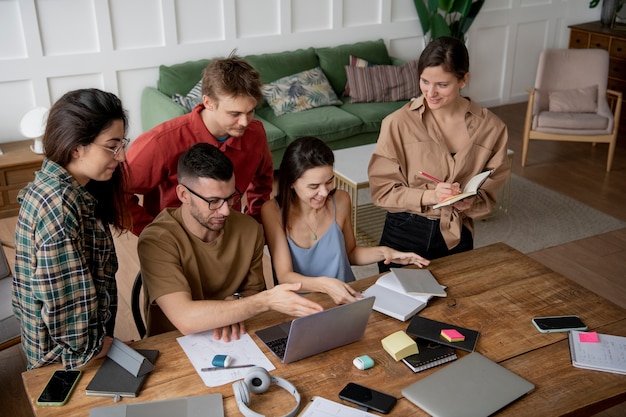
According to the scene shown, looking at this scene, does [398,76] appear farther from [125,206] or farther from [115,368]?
[115,368]

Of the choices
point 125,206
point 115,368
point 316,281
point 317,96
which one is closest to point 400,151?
point 316,281

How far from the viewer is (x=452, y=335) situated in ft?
6.55

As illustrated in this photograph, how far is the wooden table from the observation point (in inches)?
68.6

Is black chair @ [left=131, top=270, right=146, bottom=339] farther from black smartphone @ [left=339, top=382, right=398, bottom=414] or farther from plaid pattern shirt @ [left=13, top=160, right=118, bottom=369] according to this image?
black smartphone @ [left=339, top=382, right=398, bottom=414]

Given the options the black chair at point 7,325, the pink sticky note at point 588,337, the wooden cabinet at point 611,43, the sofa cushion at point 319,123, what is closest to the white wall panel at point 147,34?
the sofa cushion at point 319,123

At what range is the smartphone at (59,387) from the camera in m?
1.71

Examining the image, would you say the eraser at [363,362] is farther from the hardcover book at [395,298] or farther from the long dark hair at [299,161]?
the long dark hair at [299,161]

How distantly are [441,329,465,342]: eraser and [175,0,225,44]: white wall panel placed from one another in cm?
388

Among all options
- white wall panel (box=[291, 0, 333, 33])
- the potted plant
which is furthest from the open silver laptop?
the potted plant

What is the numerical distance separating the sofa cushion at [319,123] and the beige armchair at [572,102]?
4.96 ft

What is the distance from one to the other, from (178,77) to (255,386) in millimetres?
3681

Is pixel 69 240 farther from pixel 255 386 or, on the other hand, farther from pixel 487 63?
pixel 487 63

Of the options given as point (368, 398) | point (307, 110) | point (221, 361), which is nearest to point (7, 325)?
point (221, 361)

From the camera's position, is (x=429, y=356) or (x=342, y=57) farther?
(x=342, y=57)
